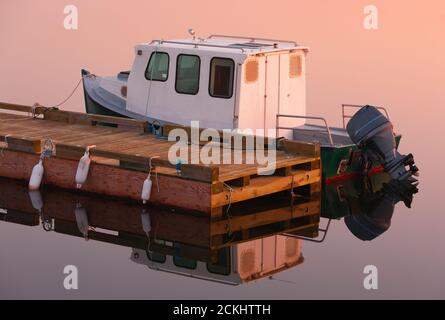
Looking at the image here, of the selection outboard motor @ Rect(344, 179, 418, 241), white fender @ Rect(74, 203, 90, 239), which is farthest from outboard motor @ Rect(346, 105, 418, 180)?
white fender @ Rect(74, 203, 90, 239)

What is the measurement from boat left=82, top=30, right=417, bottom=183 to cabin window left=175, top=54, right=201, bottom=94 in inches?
0.7

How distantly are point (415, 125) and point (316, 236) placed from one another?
890cm

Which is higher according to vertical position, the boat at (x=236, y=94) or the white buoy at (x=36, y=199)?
the boat at (x=236, y=94)

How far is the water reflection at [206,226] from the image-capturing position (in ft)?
65.8

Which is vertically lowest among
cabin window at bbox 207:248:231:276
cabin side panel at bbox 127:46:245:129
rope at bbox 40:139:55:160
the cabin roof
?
cabin window at bbox 207:248:231:276

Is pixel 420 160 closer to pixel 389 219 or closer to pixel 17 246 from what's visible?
pixel 389 219

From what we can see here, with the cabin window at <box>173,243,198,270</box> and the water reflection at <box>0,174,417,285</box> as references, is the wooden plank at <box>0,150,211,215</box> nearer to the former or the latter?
the water reflection at <box>0,174,417,285</box>

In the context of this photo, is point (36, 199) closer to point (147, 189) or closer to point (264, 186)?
point (147, 189)

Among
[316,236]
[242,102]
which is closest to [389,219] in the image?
[316,236]

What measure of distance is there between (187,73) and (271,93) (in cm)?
146

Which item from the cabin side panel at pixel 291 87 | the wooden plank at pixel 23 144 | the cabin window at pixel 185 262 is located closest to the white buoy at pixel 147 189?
the cabin window at pixel 185 262

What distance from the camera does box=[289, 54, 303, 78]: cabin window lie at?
81.8 feet

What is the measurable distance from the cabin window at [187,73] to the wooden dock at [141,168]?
35.5 inches

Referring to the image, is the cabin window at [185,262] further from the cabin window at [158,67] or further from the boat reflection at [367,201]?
the cabin window at [158,67]
